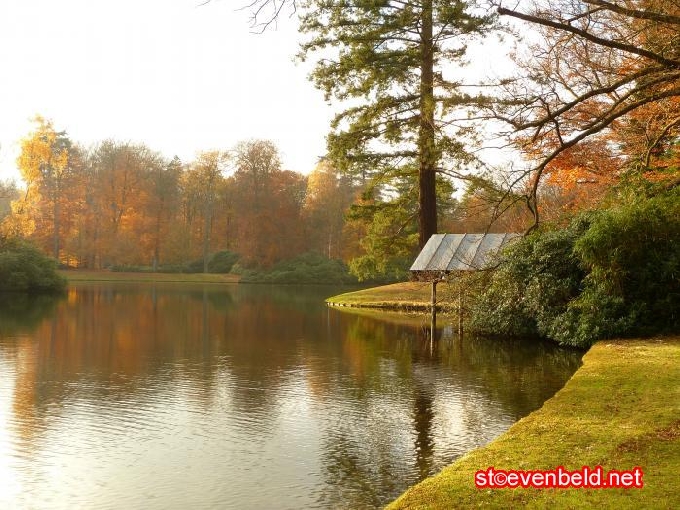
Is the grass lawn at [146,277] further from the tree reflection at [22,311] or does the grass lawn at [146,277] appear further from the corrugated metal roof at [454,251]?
the corrugated metal roof at [454,251]

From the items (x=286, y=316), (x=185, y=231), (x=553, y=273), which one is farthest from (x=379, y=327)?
(x=185, y=231)

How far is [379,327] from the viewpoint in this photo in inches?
948

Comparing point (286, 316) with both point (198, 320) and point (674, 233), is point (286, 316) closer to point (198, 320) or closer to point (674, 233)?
point (198, 320)

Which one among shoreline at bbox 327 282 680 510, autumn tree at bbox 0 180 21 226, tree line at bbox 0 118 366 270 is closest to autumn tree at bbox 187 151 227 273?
tree line at bbox 0 118 366 270

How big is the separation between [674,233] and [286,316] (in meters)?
15.7

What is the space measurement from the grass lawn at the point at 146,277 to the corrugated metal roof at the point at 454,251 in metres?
36.0

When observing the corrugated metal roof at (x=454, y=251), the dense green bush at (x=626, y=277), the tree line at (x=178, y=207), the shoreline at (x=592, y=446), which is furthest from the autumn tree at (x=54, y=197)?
the shoreline at (x=592, y=446)

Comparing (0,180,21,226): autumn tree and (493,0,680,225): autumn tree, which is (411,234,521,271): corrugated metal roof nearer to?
(493,0,680,225): autumn tree

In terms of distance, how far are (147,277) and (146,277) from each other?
116 mm

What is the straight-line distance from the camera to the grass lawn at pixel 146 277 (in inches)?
2425

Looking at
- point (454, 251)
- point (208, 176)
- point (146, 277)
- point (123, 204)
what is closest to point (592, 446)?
point (454, 251)

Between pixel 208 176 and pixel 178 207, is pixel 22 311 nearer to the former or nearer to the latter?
pixel 208 176

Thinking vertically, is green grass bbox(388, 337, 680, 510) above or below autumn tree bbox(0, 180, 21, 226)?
below

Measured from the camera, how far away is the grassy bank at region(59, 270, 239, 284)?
2425 inches
